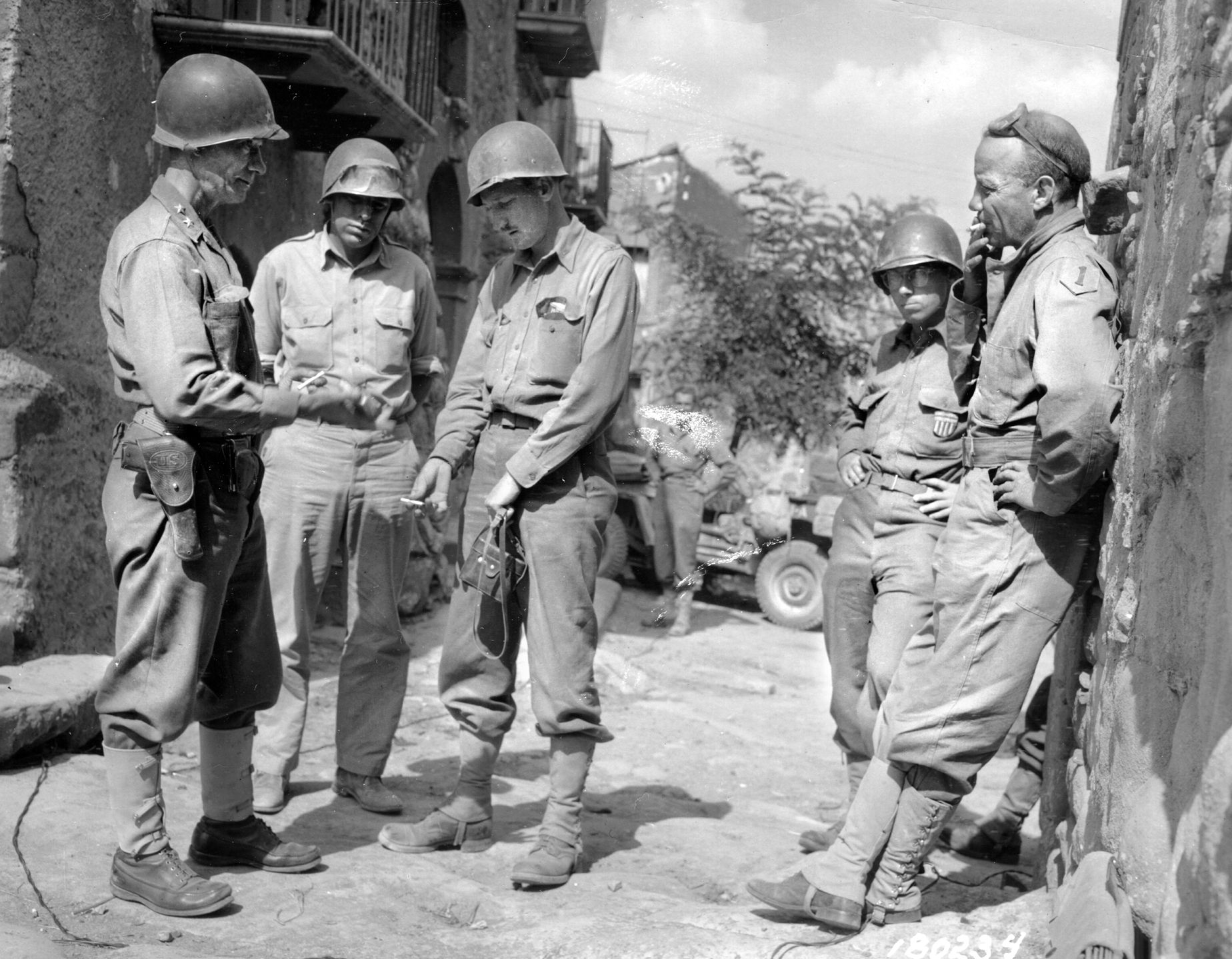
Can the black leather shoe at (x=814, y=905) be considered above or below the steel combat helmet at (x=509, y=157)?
below

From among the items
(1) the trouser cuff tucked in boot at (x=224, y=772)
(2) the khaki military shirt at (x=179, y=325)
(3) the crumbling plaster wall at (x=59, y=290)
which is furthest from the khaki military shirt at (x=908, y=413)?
(3) the crumbling plaster wall at (x=59, y=290)

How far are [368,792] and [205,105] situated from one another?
2.43 m

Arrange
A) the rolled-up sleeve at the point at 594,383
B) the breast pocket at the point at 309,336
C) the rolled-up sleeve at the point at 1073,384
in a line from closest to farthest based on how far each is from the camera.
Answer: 1. the rolled-up sleeve at the point at 1073,384
2. the rolled-up sleeve at the point at 594,383
3. the breast pocket at the point at 309,336

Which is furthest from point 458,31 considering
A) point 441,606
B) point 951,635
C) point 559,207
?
point 951,635

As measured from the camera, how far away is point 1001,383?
10.5 ft

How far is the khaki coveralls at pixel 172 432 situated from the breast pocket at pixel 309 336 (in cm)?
117

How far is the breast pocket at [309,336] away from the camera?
459 centimetres

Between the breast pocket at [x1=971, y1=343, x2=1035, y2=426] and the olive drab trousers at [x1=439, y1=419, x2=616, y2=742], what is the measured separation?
3.99 ft

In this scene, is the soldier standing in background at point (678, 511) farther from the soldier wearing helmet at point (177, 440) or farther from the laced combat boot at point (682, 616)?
the soldier wearing helmet at point (177, 440)

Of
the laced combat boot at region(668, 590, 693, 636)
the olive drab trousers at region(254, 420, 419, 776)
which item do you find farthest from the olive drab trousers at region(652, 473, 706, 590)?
the olive drab trousers at region(254, 420, 419, 776)

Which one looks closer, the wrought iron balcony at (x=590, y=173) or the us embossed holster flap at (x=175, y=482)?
the us embossed holster flap at (x=175, y=482)

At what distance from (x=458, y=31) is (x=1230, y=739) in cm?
974

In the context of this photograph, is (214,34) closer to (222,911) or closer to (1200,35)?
(222,911)

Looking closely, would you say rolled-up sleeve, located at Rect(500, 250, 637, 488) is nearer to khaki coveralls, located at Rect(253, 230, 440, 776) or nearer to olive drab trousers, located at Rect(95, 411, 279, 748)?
olive drab trousers, located at Rect(95, 411, 279, 748)
